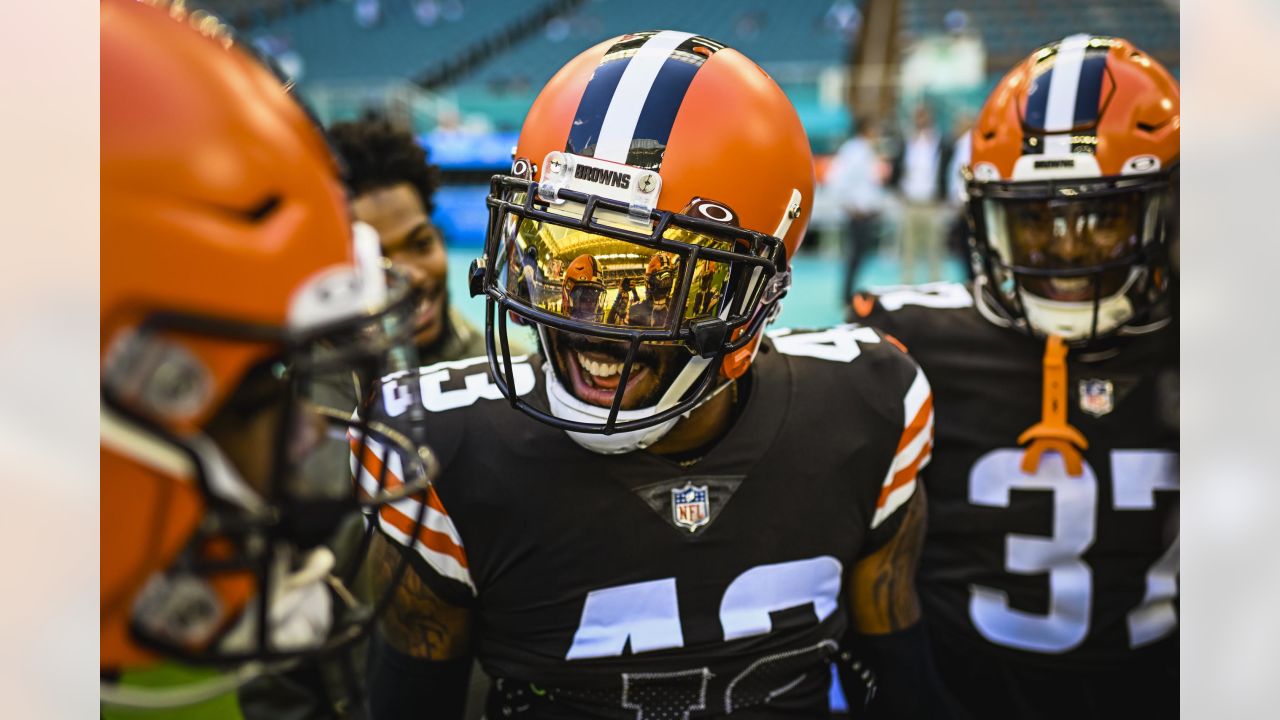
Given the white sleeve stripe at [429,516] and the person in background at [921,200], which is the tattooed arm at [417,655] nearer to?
the white sleeve stripe at [429,516]

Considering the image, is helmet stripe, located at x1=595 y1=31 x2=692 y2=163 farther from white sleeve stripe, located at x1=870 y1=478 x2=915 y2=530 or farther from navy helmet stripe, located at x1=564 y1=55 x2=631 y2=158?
white sleeve stripe, located at x1=870 y1=478 x2=915 y2=530

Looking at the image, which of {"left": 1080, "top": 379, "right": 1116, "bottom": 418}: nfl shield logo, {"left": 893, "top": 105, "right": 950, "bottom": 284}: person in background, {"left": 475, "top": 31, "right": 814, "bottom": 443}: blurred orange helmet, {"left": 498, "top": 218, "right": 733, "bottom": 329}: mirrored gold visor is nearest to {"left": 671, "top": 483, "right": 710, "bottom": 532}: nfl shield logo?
{"left": 475, "top": 31, "right": 814, "bottom": 443}: blurred orange helmet

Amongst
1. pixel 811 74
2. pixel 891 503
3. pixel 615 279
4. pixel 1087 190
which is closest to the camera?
pixel 615 279

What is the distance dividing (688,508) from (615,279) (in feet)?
1.13

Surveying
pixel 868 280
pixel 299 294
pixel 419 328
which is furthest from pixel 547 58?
pixel 299 294

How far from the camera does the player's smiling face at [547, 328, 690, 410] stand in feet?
4.09

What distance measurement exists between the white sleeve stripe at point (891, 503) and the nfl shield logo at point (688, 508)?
286 mm

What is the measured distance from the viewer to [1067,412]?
1799mm

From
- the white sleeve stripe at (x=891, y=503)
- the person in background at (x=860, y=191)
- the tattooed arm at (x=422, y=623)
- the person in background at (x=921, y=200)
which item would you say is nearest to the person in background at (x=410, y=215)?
the tattooed arm at (x=422, y=623)

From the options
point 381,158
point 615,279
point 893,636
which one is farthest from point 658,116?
point 381,158

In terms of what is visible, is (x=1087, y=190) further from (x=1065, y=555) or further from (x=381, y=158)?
(x=381, y=158)

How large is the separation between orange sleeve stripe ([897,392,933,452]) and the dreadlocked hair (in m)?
1.24

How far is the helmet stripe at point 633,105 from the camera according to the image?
121cm

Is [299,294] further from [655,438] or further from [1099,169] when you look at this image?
[1099,169]
